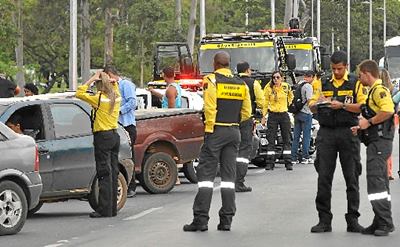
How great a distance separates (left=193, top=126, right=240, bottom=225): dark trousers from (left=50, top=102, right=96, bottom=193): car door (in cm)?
223

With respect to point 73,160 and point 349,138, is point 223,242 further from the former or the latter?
point 73,160

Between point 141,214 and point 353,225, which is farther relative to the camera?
point 141,214

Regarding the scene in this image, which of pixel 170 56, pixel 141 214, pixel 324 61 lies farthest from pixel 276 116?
pixel 170 56

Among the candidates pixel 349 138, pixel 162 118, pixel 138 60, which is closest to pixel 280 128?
pixel 162 118

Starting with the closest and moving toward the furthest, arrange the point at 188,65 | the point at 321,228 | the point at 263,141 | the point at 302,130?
the point at 321,228 → the point at 263,141 → the point at 302,130 → the point at 188,65

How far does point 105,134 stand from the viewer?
16.2 metres

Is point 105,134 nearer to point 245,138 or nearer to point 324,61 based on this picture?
point 245,138

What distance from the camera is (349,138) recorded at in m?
13.9

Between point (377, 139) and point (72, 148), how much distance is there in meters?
4.09

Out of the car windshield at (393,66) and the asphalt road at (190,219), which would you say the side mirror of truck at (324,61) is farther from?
the car windshield at (393,66)

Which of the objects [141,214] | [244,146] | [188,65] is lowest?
[141,214]

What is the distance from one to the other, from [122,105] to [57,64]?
55.8 metres

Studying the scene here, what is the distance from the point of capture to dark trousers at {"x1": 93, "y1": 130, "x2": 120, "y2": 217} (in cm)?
1617

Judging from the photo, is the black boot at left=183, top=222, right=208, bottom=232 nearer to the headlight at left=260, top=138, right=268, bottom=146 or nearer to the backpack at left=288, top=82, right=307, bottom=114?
the headlight at left=260, top=138, right=268, bottom=146
